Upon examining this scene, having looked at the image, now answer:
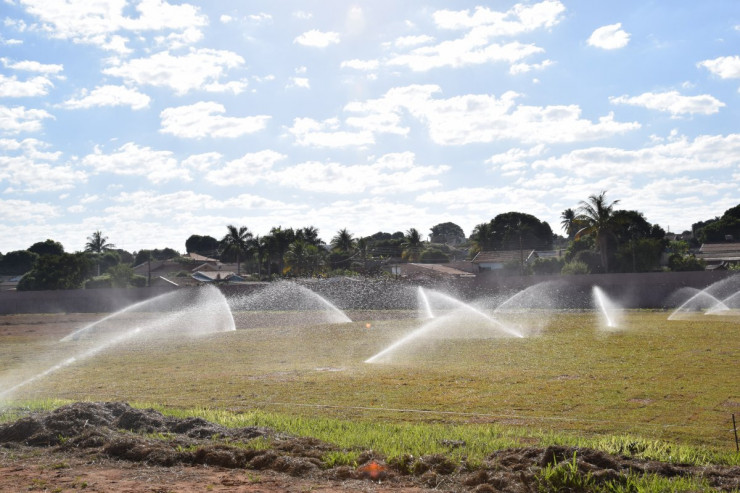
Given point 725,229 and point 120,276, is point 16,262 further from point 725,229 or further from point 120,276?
point 725,229

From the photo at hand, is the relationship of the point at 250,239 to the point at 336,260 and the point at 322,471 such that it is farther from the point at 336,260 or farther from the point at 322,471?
the point at 322,471

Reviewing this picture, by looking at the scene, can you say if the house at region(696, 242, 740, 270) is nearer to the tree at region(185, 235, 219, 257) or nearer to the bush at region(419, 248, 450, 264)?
the bush at region(419, 248, 450, 264)

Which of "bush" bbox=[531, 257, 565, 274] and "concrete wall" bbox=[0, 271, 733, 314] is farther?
"bush" bbox=[531, 257, 565, 274]

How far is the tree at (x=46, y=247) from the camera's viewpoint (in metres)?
158

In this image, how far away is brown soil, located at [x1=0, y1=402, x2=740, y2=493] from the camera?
932 cm

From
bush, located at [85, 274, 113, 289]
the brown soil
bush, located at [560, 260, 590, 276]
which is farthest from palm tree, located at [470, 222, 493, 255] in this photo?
the brown soil

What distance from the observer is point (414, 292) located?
223 ft

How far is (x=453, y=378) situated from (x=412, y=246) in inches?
4406

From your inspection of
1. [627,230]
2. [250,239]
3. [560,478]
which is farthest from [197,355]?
[250,239]

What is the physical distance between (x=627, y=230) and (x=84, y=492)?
315 feet

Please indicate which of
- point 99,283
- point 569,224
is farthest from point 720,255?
point 99,283

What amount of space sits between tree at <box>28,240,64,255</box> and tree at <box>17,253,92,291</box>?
2679 inches

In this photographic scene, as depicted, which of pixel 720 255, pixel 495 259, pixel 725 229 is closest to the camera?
pixel 720 255

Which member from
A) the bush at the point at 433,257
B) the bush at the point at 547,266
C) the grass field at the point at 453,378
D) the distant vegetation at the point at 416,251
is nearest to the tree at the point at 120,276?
the distant vegetation at the point at 416,251
